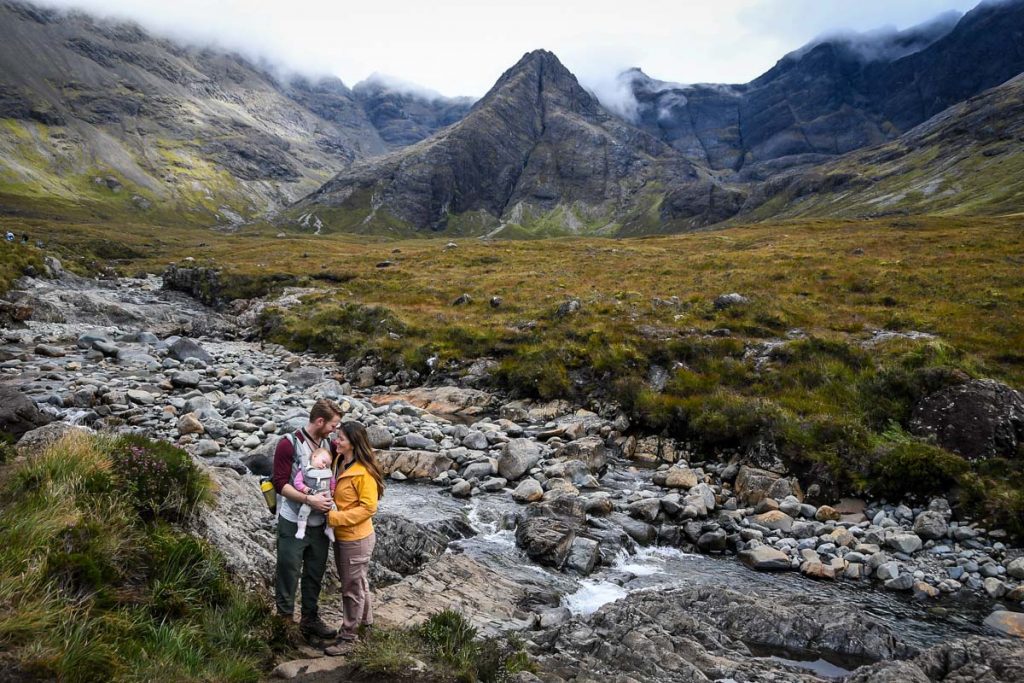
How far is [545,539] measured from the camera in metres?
11.1

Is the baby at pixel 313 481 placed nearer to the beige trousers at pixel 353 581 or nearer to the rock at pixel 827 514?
the beige trousers at pixel 353 581

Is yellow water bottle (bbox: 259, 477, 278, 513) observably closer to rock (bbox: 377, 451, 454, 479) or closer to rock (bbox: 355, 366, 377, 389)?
rock (bbox: 377, 451, 454, 479)

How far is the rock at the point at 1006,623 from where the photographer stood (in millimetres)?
8938

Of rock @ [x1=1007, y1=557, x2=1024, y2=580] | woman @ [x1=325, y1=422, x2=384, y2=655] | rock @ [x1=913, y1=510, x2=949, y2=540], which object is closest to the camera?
woman @ [x1=325, y1=422, x2=384, y2=655]

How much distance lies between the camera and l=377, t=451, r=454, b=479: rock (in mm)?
15461

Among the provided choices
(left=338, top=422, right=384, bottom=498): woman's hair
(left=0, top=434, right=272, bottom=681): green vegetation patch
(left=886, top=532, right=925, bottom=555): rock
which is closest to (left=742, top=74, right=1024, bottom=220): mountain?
(left=886, top=532, right=925, bottom=555): rock

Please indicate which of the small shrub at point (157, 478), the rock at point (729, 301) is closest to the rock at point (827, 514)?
the small shrub at point (157, 478)

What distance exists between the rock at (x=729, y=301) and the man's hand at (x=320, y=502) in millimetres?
23000

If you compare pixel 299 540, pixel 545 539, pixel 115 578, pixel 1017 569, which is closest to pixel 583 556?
pixel 545 539

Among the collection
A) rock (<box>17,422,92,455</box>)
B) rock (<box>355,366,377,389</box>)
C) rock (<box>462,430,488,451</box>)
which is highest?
rock (<box>17,422,92,455</box>)

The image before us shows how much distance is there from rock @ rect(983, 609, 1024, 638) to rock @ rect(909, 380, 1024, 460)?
4.97 m

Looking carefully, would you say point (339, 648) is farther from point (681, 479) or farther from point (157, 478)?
point (681, 479)

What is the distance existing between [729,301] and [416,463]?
18.0 metres

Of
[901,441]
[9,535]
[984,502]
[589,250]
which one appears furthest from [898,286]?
[589,250]
